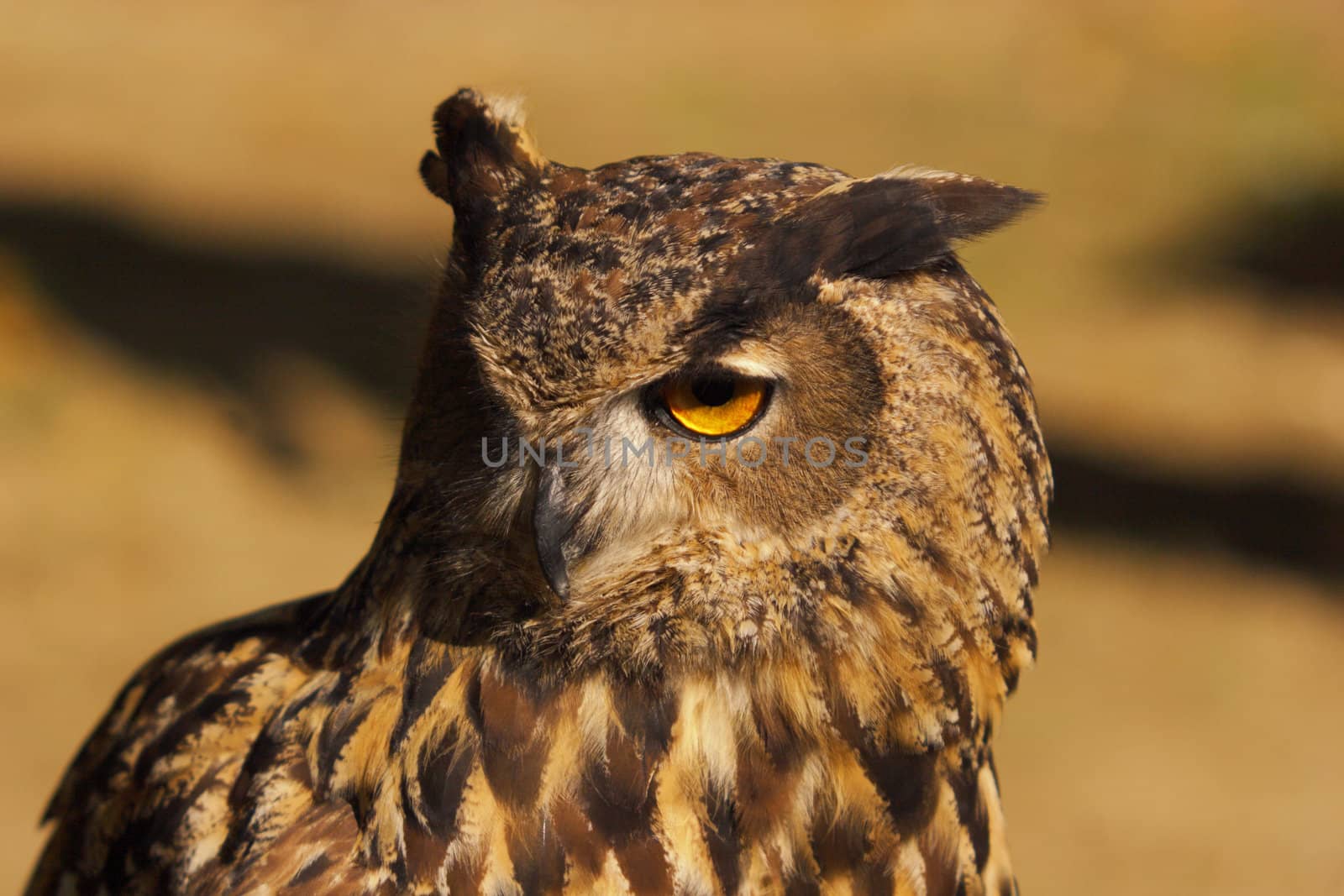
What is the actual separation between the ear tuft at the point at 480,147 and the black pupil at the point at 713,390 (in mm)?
274

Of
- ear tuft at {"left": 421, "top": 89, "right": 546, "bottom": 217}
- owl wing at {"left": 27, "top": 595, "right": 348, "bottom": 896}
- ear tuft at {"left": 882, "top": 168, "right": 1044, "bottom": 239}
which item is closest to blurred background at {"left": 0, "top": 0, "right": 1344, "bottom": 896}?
owl wing at {"left": 27, "top": 595, "right": 348, "bottom": 896}

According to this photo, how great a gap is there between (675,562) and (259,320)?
429 centimetres

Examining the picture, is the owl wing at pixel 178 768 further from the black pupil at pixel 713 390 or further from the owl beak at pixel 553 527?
the black pupil at pixel 713 390

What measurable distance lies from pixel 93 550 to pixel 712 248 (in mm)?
4030

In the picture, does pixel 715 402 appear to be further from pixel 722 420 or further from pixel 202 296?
pixel 202 296

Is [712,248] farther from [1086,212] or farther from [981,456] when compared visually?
[1086,212]

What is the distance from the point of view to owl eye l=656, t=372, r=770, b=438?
1126mm

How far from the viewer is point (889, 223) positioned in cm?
112

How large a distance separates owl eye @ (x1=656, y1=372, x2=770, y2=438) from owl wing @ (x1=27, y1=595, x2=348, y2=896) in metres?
0.51

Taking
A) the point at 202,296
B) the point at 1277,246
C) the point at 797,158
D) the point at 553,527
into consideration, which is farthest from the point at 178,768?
the point at 1277,246

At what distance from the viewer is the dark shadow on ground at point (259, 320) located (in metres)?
4.49

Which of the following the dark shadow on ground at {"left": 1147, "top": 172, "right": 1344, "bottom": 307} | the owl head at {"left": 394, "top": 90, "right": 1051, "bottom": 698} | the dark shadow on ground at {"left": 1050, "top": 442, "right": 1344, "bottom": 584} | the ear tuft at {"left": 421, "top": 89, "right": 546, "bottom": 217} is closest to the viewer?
the owl head at {"left": 394, "top": 90, "right": 1051, "bottom": 698}

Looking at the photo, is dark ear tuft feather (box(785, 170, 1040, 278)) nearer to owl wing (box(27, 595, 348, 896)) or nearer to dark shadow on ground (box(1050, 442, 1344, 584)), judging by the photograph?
owl wing (box(27, 595, 348, 896))

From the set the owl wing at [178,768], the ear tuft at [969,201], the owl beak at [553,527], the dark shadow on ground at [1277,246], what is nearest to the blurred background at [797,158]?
the dark shadow on ground at [1277,246]
